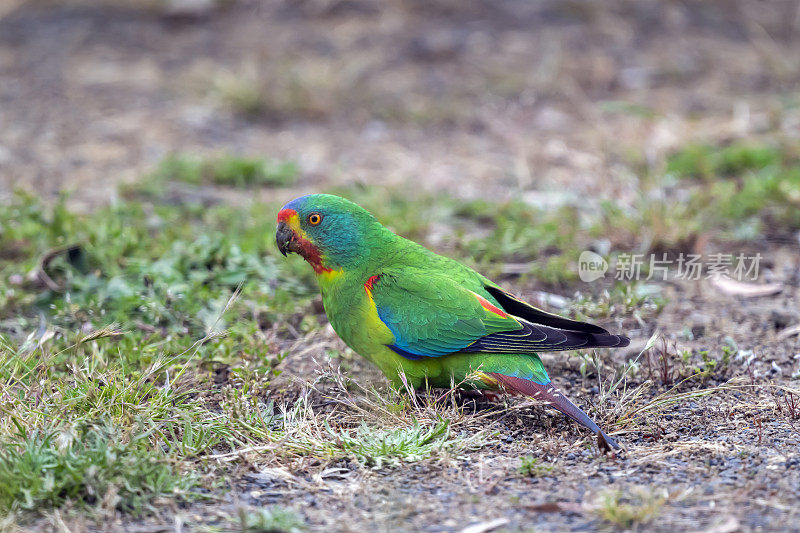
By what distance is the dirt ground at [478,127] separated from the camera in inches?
Answer: 104

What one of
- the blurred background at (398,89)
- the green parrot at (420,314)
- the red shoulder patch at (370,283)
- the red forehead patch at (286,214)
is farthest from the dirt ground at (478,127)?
the red forehead patch at (286,214)

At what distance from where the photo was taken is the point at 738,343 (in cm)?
388

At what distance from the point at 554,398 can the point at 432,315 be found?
562 millimetres

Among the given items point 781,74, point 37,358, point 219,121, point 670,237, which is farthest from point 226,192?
point 781,74

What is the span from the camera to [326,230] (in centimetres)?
351

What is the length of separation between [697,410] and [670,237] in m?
1.78

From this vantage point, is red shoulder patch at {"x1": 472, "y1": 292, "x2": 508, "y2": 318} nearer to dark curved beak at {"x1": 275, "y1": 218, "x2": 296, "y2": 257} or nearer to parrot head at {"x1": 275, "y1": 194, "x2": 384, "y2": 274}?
parrot head at {"x1": 275, "y1": 194, "x2": 384, "y2": 274}

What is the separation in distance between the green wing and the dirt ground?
354mm

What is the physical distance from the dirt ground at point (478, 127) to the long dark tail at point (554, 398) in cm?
7

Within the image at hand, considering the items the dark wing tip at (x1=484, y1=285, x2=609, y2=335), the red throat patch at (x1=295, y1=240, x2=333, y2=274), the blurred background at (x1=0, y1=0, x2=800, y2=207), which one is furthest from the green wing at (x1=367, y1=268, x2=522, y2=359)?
the blurred background at (x1=0, y1=0, x2=800, y2=207)

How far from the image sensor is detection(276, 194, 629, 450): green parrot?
10.4ft

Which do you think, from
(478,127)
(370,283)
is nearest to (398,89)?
(478,127)

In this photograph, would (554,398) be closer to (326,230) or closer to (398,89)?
(326,230)

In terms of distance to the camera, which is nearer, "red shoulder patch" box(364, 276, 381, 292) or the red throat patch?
"red shoulder patch" box(364, 276, 381, 292)
